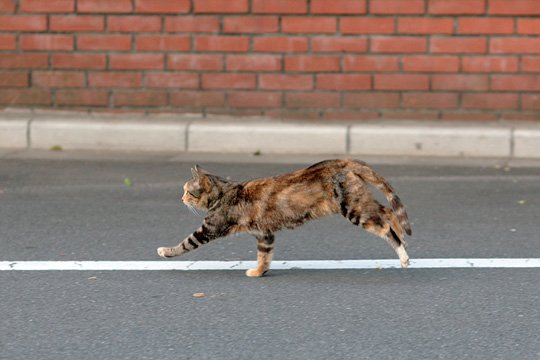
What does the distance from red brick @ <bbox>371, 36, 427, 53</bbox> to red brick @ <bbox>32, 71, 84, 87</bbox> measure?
274cm

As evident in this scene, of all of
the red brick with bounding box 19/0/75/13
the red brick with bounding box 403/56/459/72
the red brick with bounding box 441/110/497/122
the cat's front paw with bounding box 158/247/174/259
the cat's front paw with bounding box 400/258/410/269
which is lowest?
the cat's front paw with bounding box 158/247/174/259

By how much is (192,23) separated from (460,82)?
2.49m

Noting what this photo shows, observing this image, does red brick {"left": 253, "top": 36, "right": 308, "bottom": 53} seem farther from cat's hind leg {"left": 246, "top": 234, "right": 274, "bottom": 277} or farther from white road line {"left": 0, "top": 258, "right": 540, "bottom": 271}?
cat's hind leg {"left": 246, "top": 234, "right": 274, "bottom": 277}

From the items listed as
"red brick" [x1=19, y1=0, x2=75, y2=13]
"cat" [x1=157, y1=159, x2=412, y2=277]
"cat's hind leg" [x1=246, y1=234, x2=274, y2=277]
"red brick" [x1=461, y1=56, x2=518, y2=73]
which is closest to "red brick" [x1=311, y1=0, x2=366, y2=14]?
"red brick" [x1=461, y1=56, x2=518, y2=73]

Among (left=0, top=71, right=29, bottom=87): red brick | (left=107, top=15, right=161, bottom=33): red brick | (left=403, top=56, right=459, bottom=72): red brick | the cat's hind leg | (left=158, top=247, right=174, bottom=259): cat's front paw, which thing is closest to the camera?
the cat's hind leg

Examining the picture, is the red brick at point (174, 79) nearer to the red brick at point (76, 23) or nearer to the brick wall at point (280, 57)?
the brick wall at point (280, 57)

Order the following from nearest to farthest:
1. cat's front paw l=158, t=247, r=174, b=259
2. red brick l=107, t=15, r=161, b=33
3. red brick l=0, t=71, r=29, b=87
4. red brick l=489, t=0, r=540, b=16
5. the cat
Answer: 1. the cat
2. cat's front paw l=158, t=247, r=174, b=259
3. red brick l=489, t=0, r=540, b=16
4. red brick l=107, t=15, r=161, b=33
5. red brick l=0, t=71, r=29, b=87

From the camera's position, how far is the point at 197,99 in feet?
40.3

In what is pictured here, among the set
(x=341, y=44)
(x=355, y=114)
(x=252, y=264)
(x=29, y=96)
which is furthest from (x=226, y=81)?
(x=252, y=264)

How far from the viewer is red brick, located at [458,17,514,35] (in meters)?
12.0

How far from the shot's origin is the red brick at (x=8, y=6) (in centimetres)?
1227

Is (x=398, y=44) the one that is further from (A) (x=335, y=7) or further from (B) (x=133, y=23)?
(B) (x=133, y=23)

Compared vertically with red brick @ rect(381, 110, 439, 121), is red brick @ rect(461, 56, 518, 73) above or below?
above

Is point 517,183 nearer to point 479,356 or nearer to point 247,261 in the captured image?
point 247,261
